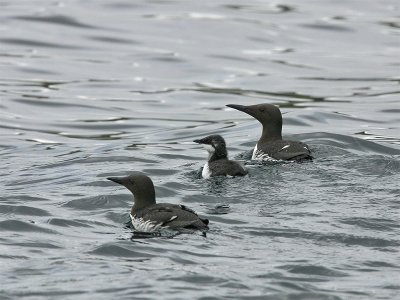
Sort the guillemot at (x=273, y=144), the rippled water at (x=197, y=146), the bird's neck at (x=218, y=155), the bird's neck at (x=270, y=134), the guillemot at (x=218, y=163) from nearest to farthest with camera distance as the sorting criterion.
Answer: the rippled water at (x=197, y=146)
the guillemot at (x=218, y=163)
the bird's neck at (x=218, y=155)
the guillemot at (x=273, y=144)
the bird's neck at (x=270, y=134)

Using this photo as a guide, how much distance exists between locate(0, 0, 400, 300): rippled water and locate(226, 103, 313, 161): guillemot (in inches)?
9.8

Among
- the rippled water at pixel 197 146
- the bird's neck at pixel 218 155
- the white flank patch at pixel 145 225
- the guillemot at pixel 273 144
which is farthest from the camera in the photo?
the guillemot at pixel 273 144

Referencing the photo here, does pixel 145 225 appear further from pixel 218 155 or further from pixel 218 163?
pixel 218 155

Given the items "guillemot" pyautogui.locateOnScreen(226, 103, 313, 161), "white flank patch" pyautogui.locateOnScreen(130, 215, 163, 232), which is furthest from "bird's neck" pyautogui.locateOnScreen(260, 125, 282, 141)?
"white flank patch" pyautogui.locateOnScreen(130, 215, 163, 232)

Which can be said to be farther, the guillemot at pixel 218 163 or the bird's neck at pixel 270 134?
the bird's neck at pixel 270 134

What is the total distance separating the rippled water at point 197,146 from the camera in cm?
1216

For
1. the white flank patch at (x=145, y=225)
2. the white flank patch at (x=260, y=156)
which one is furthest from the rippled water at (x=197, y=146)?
the white flank patch at (x=260, y=156)

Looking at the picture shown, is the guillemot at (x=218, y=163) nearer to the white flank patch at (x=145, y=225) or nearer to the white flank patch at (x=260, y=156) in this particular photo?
the white flank patch at (x=260, y=156)

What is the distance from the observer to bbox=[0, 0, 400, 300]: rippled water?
12.2 meters

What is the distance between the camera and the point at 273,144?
1764cm

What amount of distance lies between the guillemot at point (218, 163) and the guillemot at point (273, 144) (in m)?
0.82

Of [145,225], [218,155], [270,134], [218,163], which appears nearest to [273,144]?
[270,134]

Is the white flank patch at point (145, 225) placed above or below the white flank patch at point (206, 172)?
above

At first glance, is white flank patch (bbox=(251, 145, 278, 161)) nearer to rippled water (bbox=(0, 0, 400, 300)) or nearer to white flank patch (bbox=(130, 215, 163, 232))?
rippled water (bbox=(0, 0, 400, 300))
